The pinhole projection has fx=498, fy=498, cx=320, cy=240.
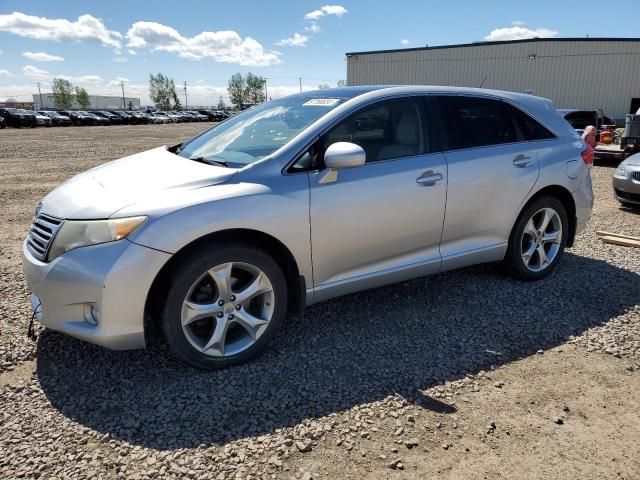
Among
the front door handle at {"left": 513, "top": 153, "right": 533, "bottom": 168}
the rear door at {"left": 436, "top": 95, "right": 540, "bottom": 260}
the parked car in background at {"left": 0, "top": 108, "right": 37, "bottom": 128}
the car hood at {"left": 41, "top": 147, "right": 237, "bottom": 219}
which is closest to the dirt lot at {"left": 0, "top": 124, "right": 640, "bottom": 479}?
the rear door at {"left": 436, "top": 95, "right": 540, "bottom": 260}

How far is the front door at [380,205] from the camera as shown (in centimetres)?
324

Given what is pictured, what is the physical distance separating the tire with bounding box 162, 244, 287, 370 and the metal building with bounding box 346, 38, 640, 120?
27.6m

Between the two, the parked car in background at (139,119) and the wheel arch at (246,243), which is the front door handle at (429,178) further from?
the parked car in background at (139,119)

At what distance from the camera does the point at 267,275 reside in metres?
3.07

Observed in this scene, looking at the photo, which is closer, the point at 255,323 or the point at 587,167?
the point at 255,323

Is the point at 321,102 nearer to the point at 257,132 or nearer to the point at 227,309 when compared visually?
the point at 257,132

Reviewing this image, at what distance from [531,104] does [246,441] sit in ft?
12.2

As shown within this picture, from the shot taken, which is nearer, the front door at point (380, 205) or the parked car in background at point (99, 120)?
the front door at point (380, 205)

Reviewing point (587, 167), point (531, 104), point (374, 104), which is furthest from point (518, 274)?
point (374, 104)

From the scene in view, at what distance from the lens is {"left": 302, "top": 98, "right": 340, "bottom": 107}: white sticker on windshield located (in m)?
3.62

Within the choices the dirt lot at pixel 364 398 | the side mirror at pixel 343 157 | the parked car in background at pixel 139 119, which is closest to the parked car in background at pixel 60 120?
the parked car in background at pixel 139 119

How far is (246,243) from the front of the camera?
9.92 ft

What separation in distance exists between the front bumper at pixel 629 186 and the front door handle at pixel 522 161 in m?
4.03

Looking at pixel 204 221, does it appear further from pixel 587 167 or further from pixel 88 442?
pixel 587 167
